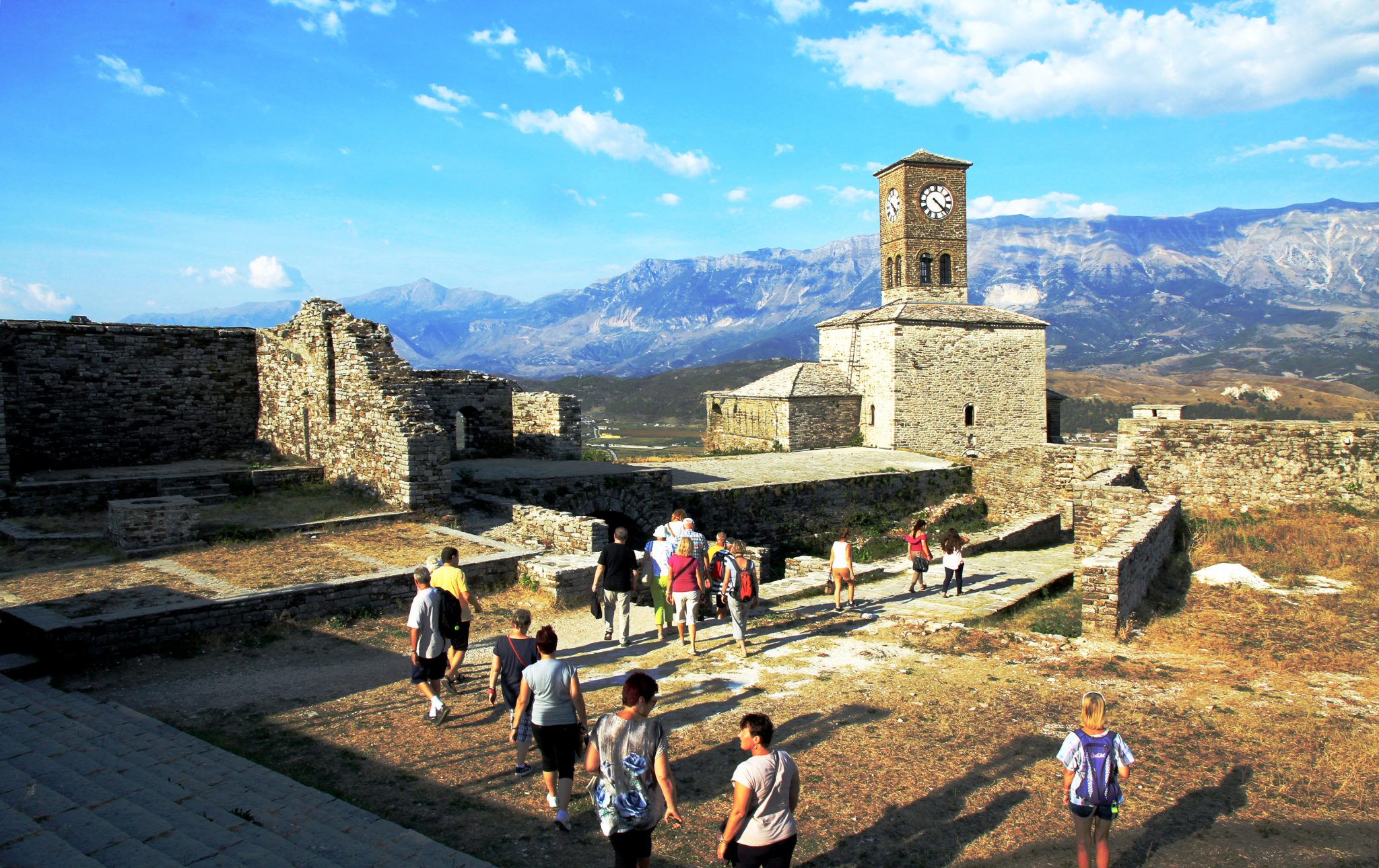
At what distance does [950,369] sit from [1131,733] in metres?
27.9

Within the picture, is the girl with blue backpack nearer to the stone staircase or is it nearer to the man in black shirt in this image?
the stone staircase

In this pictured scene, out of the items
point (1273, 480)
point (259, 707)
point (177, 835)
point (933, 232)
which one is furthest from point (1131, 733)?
point (933, 232)

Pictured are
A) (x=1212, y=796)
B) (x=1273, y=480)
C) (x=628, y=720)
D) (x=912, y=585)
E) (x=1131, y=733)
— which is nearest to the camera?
(x=628, y=720)

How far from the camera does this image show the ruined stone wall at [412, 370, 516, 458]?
2091 centimetres

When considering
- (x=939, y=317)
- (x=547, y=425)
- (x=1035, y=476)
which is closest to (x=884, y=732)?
(x=547, y=425)

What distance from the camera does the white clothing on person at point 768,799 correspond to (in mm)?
4371

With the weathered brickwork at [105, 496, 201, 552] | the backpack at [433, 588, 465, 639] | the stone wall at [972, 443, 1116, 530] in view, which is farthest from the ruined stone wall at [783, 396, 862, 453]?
the backpack at [433, 588, 465, 639]

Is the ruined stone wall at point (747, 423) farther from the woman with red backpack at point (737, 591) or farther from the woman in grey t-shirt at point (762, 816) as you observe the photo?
the woman in grey t-shirt at point (762, 816)

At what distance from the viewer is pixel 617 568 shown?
991cm

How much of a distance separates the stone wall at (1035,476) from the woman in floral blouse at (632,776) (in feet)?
66.8

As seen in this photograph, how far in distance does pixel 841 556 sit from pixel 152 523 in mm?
10364

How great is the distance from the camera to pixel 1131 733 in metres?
7.33

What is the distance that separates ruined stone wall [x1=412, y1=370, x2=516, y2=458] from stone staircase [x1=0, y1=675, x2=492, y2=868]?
14.6 m

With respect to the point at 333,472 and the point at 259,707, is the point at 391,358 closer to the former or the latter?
the point at 333,472
